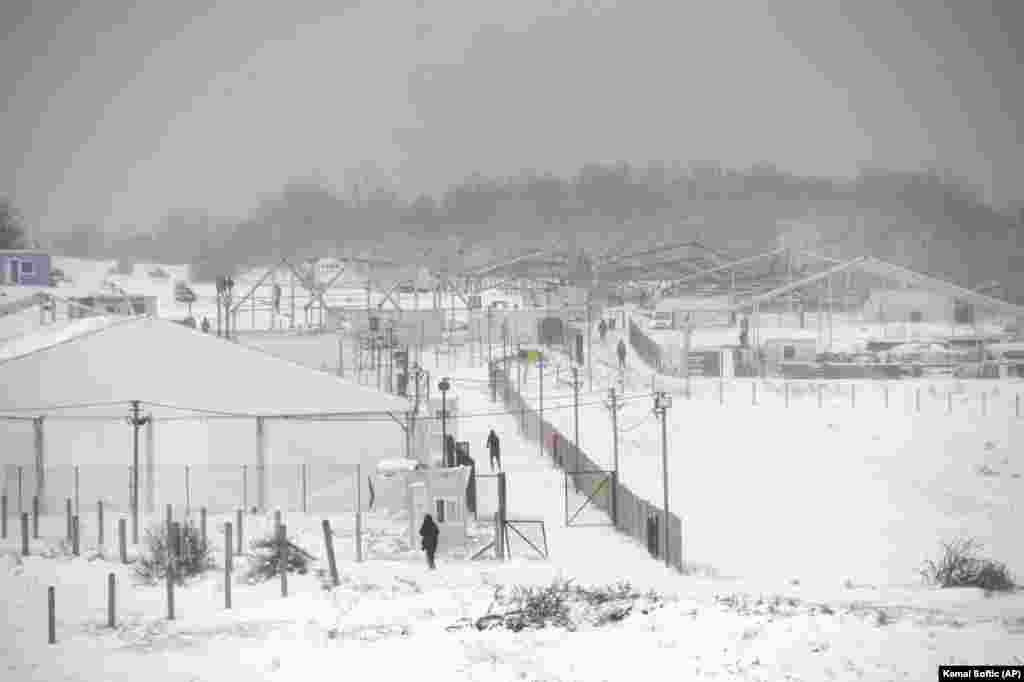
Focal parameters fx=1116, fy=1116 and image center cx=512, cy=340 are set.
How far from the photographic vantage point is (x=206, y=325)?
45.1 meters

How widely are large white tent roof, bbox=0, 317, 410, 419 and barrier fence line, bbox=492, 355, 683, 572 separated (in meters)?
5.13

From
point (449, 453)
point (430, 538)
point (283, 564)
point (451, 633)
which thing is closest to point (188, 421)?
point (449, 453)

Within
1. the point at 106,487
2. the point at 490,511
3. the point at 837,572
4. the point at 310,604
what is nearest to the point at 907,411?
the point at 837,572

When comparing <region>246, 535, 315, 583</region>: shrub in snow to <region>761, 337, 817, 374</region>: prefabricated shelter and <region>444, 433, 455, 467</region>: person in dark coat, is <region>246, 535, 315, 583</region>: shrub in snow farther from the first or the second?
<region>761, 337, 817, 374</region>: prefabricated shelter

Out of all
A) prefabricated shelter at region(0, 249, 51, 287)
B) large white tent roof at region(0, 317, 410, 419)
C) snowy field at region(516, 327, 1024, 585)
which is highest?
prefabricated shelter at region(0, 249, 51, 287)

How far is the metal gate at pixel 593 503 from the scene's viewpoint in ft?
81.6

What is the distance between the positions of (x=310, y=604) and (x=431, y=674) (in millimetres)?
3436

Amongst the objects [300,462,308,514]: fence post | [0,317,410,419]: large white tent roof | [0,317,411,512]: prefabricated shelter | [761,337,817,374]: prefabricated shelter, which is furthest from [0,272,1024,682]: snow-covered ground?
[761,337,817,374]: prefabricated shelter

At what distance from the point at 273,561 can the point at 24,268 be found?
42.9 metres

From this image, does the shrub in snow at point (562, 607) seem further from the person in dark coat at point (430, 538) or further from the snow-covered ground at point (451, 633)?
the person in dark coat at point (430, 538)

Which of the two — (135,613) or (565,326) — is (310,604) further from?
(565,326)

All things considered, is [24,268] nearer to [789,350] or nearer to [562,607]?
[789,350]

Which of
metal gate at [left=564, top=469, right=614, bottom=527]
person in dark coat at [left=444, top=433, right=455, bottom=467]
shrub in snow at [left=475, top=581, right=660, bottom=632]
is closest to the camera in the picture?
shrub in snow at [left=475, top=581, right=660, bottom=632]

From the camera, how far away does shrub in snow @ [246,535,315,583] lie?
16641 mm
